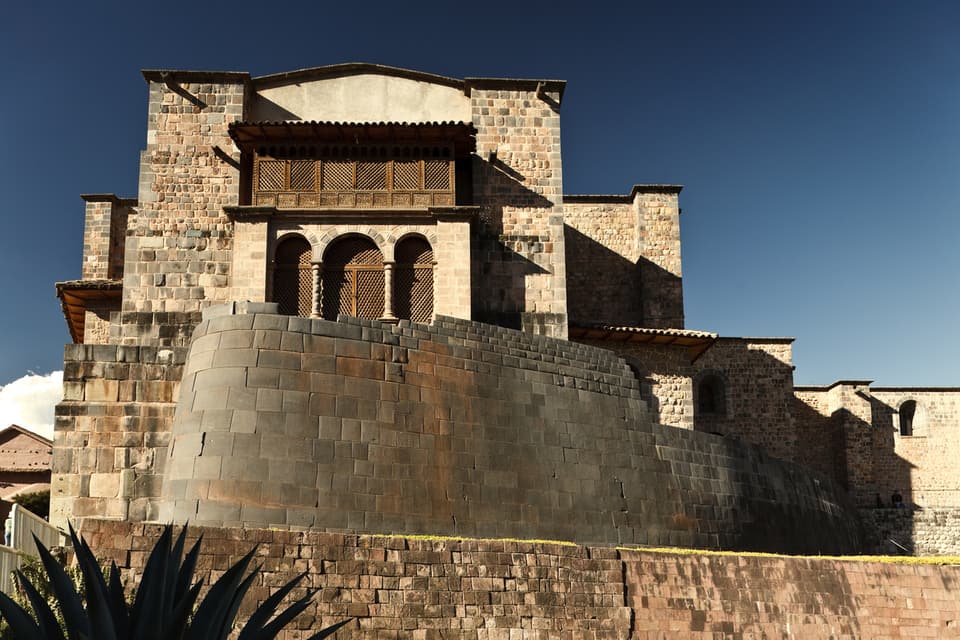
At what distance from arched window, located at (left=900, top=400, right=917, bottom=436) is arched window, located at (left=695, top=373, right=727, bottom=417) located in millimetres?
8363

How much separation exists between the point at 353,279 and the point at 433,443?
7.78 metres

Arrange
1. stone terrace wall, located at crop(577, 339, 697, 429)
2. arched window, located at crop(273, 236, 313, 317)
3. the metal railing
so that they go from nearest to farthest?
the metal railing, arched window, located at crop(273, 236, 313, 317), stone terrace wall, located at crop(577, 339, 697, 429)

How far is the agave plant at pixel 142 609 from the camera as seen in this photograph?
6504 millimetres

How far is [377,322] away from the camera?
17.1 meters

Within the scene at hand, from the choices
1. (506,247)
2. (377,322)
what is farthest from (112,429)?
(506,247)

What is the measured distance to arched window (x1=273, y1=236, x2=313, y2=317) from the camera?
2320 centimetres

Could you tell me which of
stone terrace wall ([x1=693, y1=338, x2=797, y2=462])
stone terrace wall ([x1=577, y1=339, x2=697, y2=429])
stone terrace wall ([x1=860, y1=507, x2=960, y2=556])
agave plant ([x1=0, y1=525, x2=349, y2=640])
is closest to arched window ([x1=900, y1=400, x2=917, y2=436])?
stone terrace wall ([x1=860, y1=507, x2=960, y2=556])

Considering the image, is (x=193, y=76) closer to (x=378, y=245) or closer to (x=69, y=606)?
(x=378, y=245)

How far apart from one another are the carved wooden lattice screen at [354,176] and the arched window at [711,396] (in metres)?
13.8

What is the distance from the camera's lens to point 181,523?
14.0 m

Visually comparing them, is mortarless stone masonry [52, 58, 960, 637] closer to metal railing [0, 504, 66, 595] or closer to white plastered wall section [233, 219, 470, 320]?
white plastered wall section [233, 219, 470, 320]

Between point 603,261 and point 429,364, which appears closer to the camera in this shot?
point 429,364

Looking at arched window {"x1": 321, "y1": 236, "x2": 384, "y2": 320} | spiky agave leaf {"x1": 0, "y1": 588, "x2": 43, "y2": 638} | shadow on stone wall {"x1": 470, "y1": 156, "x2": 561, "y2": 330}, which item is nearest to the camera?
spiky agave leaf {"x1": 0, "y1": 588, "x2": 43, "y2": 638}

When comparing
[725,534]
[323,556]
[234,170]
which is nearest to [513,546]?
[323,556]
